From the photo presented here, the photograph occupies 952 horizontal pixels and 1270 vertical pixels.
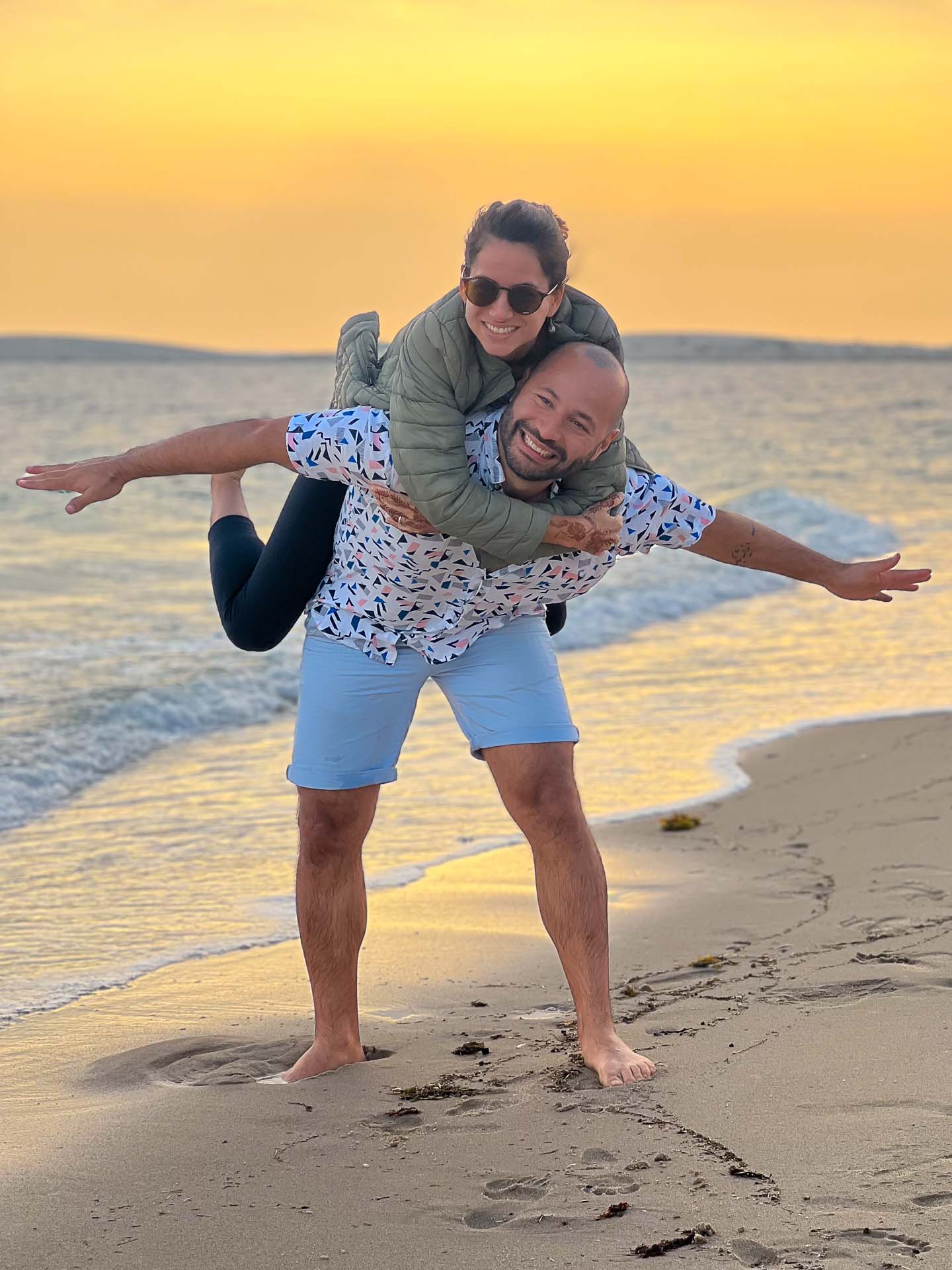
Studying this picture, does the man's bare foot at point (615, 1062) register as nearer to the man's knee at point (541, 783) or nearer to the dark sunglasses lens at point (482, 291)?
the man's knee at point (541, 783)

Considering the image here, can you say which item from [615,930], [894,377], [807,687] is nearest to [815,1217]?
[615,930]

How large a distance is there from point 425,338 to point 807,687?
641cm

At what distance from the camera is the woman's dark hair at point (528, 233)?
334 cm

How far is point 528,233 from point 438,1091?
6.54ft

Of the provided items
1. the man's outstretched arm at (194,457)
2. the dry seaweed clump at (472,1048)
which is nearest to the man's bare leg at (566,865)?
the dry seaweed clump at (472,1048)

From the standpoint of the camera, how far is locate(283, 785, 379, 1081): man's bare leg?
12.8ft

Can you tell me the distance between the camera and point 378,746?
3.85 m

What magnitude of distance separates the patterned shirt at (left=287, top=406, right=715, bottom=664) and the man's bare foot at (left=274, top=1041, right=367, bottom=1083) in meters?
1.02

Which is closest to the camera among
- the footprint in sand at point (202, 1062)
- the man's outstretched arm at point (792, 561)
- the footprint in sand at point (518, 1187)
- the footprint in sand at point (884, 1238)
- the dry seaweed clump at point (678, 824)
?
the footprint in sand at point (884, 1238)

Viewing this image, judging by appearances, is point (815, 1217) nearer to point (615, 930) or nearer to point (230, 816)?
point (615, 930)

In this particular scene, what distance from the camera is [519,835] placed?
6.36 metres

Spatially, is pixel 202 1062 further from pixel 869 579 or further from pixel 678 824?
pixel 678 824

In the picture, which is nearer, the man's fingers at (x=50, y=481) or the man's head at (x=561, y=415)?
the man's head at (x=561, y=415)

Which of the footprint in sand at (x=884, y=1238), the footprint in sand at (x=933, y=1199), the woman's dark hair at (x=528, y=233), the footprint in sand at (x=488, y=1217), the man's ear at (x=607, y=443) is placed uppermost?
the woman's dark hair at (x=528, y=233)
